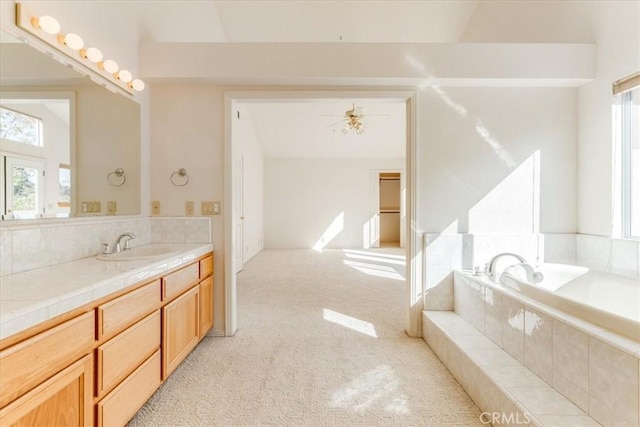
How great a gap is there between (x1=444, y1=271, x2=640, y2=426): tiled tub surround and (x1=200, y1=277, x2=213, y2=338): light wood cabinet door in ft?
6.38

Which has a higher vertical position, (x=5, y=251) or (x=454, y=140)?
(x=454, y=140)

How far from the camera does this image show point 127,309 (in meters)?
1.44

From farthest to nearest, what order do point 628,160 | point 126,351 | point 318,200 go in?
point 318,200 → point 628,160 → point 126,351

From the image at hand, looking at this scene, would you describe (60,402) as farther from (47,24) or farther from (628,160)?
(628,160)

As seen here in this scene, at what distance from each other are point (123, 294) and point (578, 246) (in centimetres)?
333

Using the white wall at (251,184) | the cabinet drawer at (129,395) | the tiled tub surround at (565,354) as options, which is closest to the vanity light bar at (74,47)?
the cabinet drawer at (129,395)

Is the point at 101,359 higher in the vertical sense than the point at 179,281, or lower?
lower

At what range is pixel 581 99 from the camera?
8.40 feet

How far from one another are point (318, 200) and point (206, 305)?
17.2 ft

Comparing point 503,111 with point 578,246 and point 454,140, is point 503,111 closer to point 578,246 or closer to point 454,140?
point 454,140

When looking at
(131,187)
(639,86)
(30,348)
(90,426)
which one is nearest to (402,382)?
(90,426)

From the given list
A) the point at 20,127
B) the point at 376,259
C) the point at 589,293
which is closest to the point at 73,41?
the point at 20,127

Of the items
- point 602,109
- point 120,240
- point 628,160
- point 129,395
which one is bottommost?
point 129,395

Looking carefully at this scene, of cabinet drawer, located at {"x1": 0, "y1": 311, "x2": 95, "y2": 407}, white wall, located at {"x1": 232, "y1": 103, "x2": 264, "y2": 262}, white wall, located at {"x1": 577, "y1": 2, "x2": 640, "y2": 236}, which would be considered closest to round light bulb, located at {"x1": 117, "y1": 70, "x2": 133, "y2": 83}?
cabinet drawer, located at {"x1": 0, "y1": 311, "x2": 95, "y2": 407}
